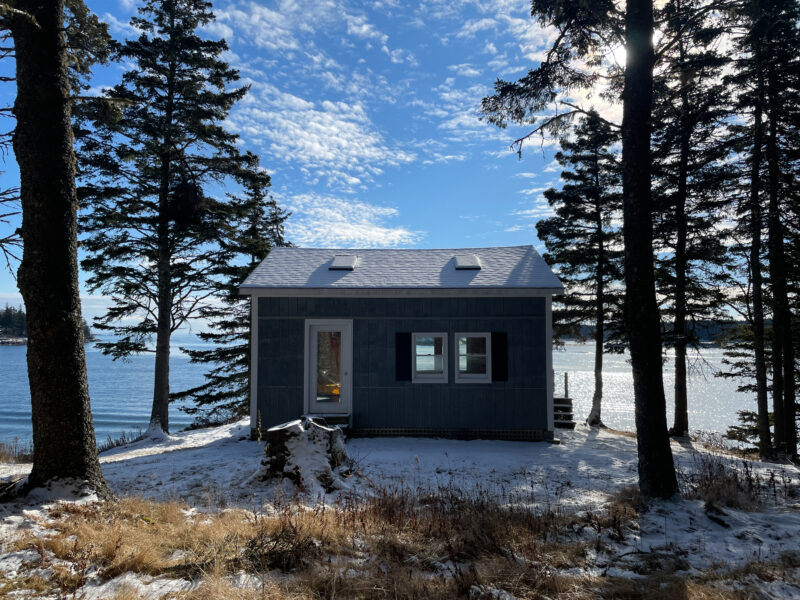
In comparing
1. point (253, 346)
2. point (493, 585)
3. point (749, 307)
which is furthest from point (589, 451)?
point (253, 346)

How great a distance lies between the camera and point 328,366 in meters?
10.9

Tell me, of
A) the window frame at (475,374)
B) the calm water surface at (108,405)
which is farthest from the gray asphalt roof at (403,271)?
the calm water surface at (108,405)

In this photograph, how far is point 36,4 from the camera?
541 centimetres

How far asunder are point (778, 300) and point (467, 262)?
8295 mm

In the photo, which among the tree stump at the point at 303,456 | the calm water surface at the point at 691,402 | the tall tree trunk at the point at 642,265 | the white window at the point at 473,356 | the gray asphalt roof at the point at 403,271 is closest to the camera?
the tall tree trunk at the point at 642,265

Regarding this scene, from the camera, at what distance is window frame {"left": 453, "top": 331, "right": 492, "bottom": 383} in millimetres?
10705

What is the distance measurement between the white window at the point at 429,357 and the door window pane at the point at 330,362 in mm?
1873

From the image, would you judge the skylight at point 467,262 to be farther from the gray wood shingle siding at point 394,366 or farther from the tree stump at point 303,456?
the tree stump at point 303,456

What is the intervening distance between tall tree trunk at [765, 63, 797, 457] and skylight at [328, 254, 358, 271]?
10.7 m

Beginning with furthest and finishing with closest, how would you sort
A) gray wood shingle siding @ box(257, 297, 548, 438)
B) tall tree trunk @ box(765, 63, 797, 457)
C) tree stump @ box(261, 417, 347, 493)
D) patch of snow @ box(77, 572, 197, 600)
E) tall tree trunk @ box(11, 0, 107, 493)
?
tall tree trunk @ box(765, 63, 797, 457), gray wood shingle siding @ box(257, 297, 548, 438), tree stump @ box(261, 417, 347, 493), tall tree trunk @ box(11, 0, 107, 493), patch of snow @ box(77, 572, 197, 600)

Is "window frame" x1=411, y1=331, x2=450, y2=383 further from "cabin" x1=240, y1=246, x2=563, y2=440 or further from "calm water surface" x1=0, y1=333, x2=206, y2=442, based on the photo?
"calm water surface" x1=0, y1=333, x2=206, y2=442

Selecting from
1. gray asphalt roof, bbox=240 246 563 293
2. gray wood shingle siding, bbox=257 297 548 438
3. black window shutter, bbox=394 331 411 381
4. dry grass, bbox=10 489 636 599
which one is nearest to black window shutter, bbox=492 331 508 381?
gray wood shingle siding, bbox=257 297 548 438

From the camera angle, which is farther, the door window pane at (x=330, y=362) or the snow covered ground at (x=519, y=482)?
the door window pane at (x=330, y=362)

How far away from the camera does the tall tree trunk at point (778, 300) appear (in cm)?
1133
